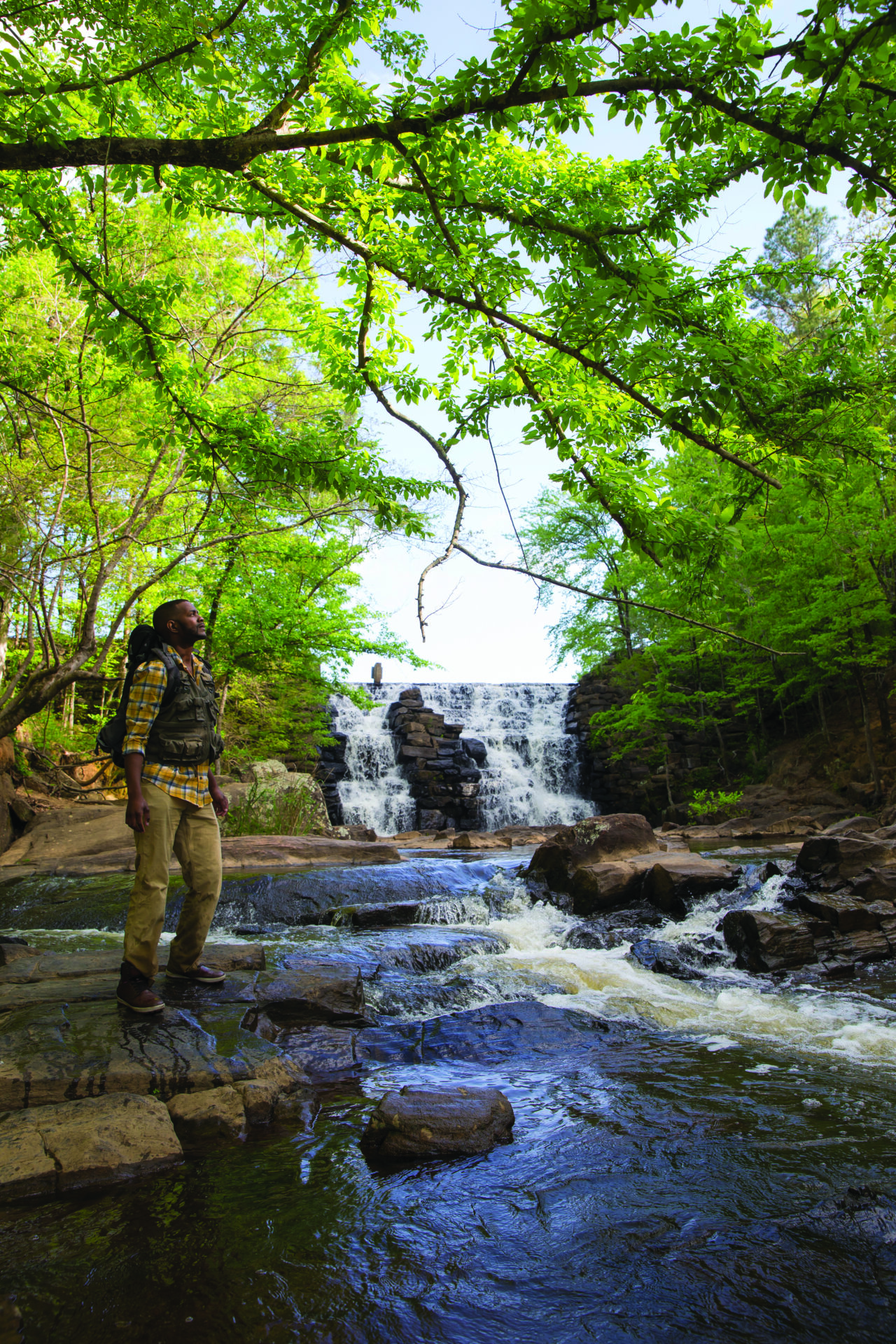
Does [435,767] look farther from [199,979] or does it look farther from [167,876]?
[167,876]

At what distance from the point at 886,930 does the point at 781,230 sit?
32042mm

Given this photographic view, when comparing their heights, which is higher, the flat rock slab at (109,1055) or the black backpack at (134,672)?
the black backpack at (134,672)

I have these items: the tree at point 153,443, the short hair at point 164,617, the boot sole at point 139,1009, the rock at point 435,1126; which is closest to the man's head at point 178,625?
the short hair at point 164,617

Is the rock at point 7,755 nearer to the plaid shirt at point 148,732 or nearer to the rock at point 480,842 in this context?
the rock at point 480,842

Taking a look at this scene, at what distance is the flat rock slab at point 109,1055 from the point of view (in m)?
3.30

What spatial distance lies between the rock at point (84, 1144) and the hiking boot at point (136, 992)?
84 centimetres

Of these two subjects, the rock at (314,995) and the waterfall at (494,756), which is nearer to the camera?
the rock at (314,995)

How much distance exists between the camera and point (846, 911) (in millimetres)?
7246

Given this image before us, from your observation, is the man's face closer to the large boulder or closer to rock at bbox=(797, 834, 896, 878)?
the large boulder

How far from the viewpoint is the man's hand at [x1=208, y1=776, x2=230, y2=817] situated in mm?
4543

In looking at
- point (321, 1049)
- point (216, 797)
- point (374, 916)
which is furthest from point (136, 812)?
point (374, 916)

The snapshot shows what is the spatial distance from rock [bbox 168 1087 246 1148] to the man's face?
2396mm

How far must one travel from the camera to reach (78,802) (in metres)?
13.5

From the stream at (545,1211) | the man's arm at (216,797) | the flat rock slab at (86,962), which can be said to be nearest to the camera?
the stream at (545,1211)
